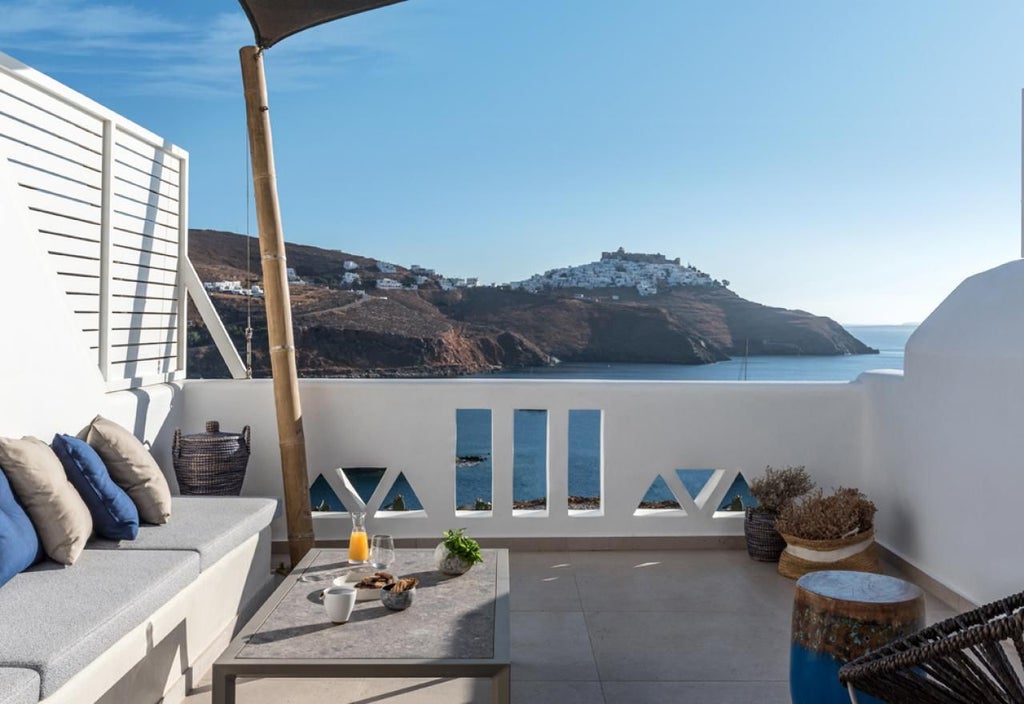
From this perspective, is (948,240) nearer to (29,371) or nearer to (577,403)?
(577,403)

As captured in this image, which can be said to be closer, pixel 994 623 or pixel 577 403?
pixel 994 623

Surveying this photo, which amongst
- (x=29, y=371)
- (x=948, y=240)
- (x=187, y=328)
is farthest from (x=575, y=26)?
(x=29, y=371)

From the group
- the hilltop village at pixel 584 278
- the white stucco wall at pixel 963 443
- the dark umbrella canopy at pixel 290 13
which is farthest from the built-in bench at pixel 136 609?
the hilltop village at pixel 584 278

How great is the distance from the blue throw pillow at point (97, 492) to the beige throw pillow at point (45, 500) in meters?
0.19

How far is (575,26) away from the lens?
15539mm

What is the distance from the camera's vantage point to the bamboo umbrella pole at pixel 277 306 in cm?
394

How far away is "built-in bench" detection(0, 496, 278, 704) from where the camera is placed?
6.10 feet

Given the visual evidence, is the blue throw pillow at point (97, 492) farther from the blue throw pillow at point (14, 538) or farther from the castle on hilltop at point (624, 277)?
the castle on hilltop at point (624, 277)

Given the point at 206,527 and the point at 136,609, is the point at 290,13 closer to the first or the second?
the point at 206,527

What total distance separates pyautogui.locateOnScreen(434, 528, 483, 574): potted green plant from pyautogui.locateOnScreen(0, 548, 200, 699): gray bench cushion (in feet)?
2.54

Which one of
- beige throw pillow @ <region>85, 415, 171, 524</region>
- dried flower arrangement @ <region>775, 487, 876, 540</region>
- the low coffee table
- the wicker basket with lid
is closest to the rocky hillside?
the wicker basket with lid

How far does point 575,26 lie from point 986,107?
313 inches

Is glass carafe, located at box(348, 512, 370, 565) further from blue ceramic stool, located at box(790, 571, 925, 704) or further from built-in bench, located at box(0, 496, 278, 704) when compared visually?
blue ceramic stool, located at box(790, 571, 925, 704)

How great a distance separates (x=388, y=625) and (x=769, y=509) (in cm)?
246
